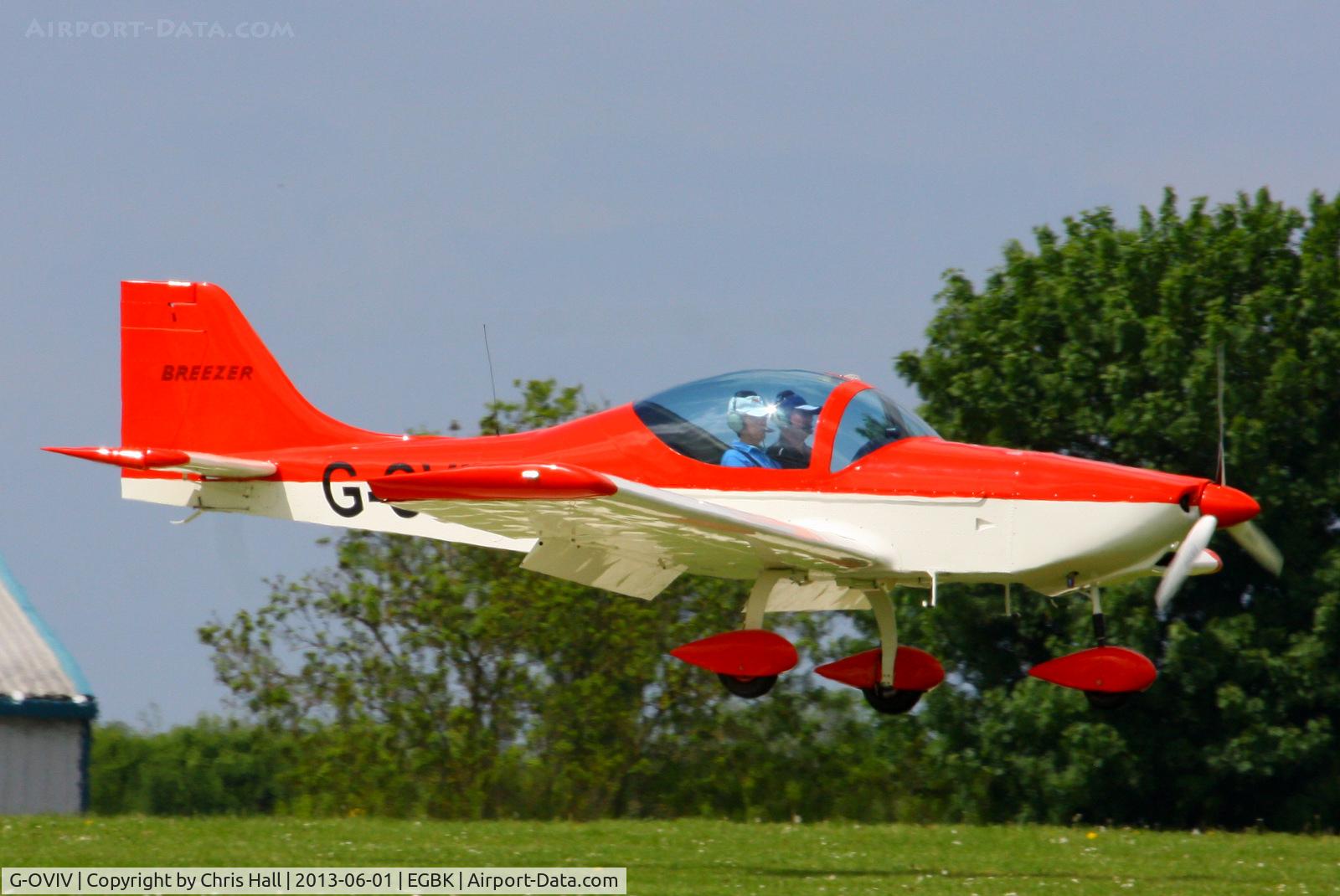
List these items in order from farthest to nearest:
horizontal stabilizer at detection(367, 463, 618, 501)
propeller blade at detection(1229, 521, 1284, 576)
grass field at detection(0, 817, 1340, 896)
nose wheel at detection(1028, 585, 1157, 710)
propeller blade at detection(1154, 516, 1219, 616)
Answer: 1. propeller blade at detection(1229, 521, 1284, 576)
2. grass field at detection(0, 817, 1340, 896)
3. nose wheel at detection(1028, 585, 1157, 710)
4. propeller blade at detection(1154, 516, 1219, 616)
5. horizontal stabilizer at detection(367, 463, 618, 501)

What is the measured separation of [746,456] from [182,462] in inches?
156

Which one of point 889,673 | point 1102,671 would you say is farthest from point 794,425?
point 1102,671

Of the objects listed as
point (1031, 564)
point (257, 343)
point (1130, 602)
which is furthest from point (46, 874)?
point (1130, 602)

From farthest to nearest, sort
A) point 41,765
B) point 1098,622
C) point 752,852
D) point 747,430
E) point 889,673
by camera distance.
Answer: point 41,765, point 752,852, point 889,673, point 747,430, point 1098,622

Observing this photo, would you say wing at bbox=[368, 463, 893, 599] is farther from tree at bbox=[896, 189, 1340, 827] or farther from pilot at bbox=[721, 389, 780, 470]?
tree at bbox=[896, 189, 1340, 827]

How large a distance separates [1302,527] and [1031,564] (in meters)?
10.8


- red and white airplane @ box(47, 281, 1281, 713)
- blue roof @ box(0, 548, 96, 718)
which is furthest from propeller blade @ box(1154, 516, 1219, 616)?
blue roof @ box(0, 548, 96, 718)

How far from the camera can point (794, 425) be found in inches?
417

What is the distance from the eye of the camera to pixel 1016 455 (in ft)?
34.5

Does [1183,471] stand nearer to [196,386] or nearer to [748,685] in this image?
[748,685]

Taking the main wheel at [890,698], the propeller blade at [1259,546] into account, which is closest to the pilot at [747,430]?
the main wheel at [890,698]

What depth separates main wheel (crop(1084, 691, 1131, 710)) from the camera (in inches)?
412

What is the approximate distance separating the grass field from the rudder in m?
2.88

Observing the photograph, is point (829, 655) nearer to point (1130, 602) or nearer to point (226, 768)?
point (1130, 602)
